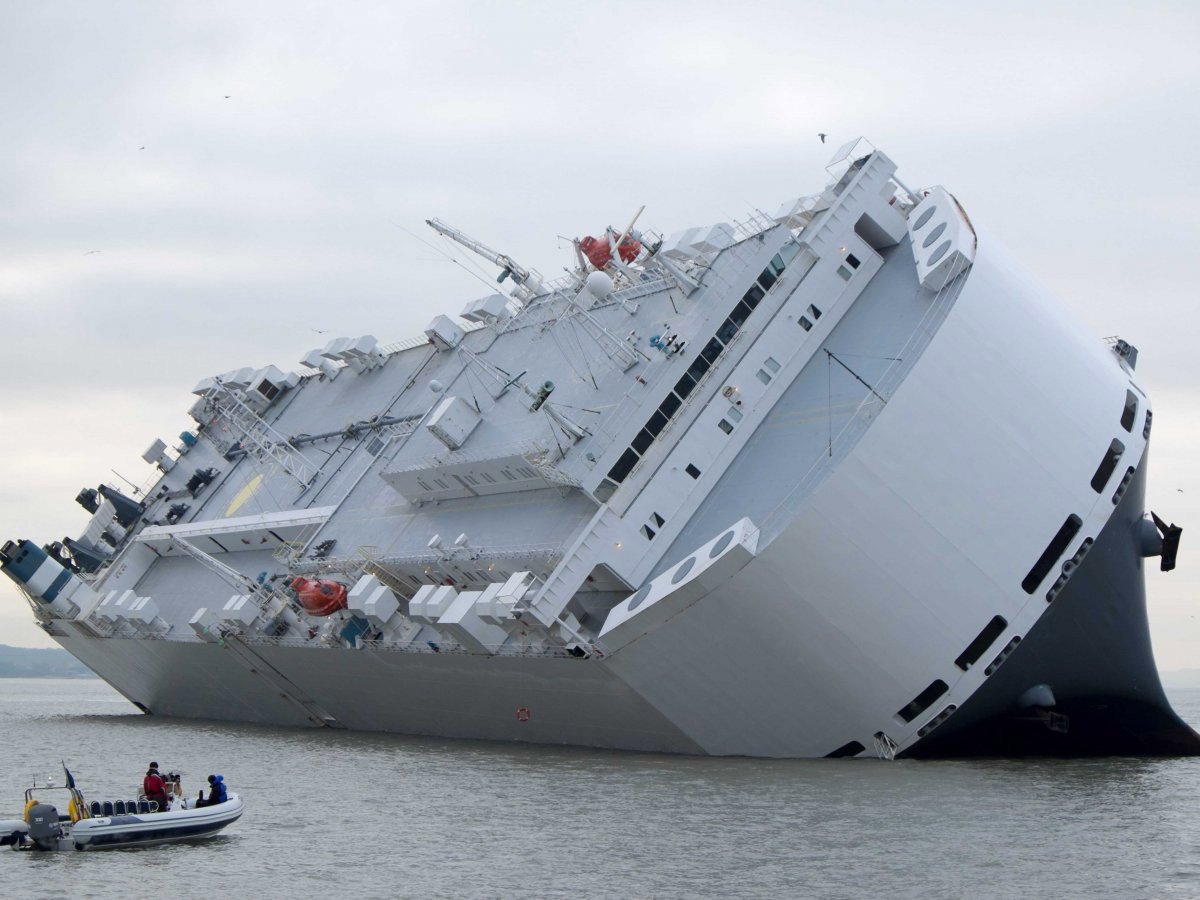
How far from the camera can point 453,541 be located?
39031 mm

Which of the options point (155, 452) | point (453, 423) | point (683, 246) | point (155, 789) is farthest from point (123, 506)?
point (155, 789)

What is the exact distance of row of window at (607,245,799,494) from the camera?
35219 millimetres

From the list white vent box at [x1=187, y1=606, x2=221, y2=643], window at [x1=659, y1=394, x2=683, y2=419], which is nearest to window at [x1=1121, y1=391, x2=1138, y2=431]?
window at [x1=659, y1=394, x2=683, y2=419]

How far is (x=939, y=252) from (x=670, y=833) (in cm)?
1428

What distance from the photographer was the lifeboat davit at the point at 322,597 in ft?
→ 132

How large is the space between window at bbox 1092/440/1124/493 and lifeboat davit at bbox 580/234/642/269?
17263mm

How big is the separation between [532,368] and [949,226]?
1388 cm

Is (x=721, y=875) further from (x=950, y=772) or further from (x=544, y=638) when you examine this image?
(x=544, y=638)

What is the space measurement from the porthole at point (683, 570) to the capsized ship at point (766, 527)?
1.24 ft

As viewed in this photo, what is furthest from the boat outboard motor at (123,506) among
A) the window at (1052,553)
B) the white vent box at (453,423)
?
the window at (1052,553)

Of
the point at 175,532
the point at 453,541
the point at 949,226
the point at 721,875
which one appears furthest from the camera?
the point at 175,532

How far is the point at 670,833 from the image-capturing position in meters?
25.2

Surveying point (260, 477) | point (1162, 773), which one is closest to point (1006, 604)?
point (1162, 773)

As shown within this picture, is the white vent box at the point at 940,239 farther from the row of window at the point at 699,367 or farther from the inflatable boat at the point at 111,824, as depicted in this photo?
the inflatable boat at the point at 111,824
